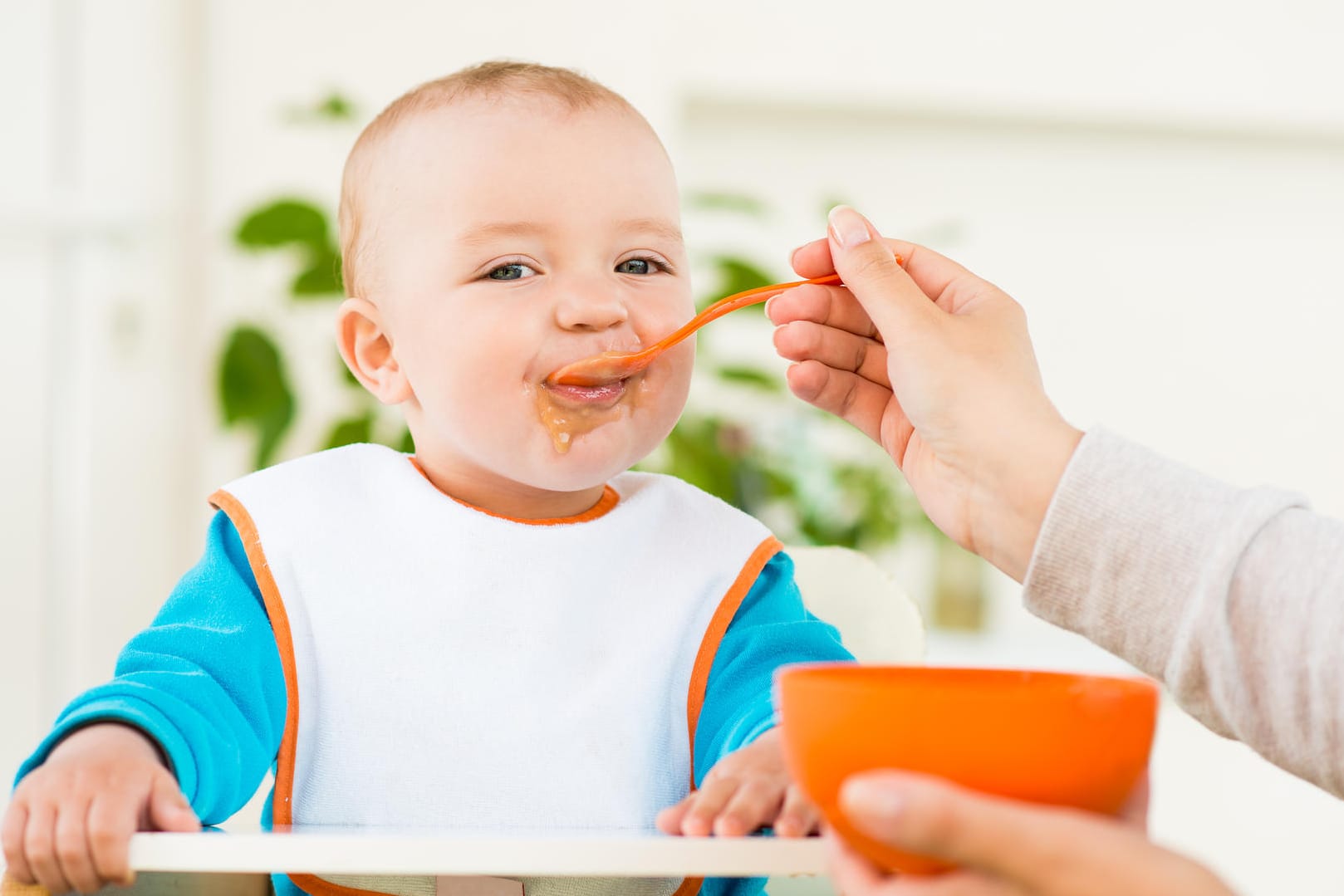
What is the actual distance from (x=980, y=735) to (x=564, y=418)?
1.75 ft

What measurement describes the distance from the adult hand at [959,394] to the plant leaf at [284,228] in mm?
1891

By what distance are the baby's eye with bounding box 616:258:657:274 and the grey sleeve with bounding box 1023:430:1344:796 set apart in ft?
1.47

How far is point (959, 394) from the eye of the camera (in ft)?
2.79

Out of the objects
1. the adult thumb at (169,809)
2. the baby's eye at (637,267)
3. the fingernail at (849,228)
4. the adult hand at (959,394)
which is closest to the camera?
the adult thumb at (169,809)

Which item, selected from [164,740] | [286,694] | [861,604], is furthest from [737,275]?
[164,740]

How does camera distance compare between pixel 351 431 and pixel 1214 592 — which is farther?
pixel 351 431

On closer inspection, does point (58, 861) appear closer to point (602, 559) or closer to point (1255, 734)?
point (602, 559)

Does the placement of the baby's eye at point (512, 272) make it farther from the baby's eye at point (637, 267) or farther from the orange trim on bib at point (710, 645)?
the orange trim on bib at point (710, 645)

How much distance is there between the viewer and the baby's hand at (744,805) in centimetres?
69

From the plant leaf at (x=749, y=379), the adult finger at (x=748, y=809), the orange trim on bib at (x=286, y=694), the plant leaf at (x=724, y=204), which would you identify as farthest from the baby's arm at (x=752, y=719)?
the plant leaf at (x=749, y=379)

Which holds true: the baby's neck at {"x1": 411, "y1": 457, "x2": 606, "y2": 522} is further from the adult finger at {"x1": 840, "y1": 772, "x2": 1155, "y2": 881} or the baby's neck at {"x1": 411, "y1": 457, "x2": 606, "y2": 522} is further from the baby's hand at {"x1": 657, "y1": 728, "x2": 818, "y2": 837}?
the adult finger at {"x1": 840, "y1": 772, "x2": 1155, "y2": 881}

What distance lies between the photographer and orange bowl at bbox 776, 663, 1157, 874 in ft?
1.74

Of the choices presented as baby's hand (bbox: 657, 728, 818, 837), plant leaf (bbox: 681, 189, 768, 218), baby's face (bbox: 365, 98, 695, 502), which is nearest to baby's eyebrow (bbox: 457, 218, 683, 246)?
baby's face (bbox: 365, 98, 695, 502)

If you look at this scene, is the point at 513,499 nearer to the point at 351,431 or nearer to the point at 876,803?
the point at 876,803
